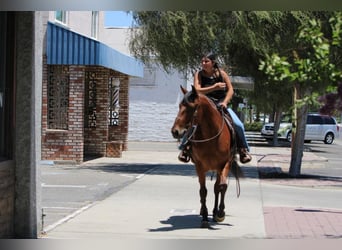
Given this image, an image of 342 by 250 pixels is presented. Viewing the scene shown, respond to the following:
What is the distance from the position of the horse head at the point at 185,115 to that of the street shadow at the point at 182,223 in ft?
5.05

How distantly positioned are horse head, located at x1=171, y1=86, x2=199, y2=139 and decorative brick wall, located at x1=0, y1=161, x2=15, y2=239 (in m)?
2.33

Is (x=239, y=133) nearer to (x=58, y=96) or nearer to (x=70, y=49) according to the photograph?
(x=70, y=49)

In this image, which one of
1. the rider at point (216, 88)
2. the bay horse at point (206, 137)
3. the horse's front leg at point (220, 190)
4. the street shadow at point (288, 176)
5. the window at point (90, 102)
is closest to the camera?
the bay horse at point (206, 137)

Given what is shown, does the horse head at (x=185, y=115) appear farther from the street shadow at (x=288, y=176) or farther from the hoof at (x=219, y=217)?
the street shadow at (x=288, y=176)

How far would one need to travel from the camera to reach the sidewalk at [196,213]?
9.03m

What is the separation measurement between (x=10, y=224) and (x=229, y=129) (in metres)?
3.66

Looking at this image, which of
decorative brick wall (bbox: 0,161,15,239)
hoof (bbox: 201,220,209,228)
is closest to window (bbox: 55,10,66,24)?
hoof (bbox: 201,220,209,228)

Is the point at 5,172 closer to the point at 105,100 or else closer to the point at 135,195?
the point at 135,195

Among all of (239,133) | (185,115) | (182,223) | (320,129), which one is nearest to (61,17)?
(239,133)

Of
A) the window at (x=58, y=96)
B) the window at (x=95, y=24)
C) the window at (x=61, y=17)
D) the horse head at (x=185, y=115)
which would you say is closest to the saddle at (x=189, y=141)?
the horse head at (x=185, y=115)

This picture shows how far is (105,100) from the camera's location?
2284 centimetres

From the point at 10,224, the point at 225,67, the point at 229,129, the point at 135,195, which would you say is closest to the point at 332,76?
the point at 229,129

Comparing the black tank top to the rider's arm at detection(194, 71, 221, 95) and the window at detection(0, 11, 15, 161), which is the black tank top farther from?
the window at detection(0, 11, 15, 161)

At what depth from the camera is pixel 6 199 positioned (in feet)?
25.8
